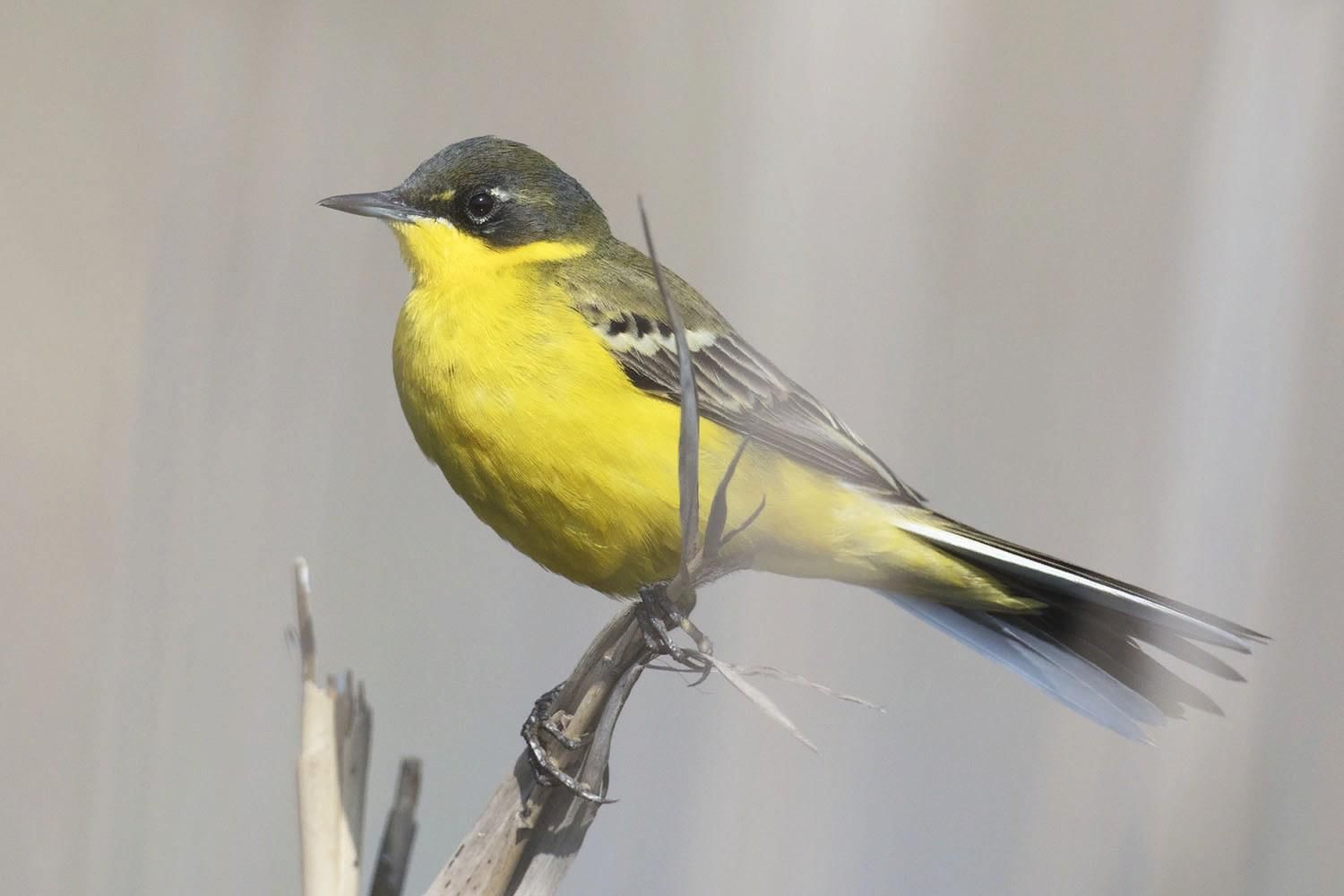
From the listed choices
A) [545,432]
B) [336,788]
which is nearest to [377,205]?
[545,432]

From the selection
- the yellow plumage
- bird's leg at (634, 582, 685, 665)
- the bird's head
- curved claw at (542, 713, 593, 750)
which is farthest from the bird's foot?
the bird's head

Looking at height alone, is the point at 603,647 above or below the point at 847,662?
above

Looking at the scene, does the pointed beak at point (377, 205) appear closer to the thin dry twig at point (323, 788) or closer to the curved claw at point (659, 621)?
the thin dry twig at point (323, 788)

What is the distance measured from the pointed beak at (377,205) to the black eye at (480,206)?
71 mm

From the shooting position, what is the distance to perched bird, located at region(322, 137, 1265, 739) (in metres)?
1.31

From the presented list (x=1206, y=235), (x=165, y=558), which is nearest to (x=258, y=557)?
(x=165, y=558)

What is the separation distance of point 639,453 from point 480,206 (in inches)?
19.4

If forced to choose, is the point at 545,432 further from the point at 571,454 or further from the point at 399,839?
the point at 399,839

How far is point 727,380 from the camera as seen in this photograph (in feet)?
4.93

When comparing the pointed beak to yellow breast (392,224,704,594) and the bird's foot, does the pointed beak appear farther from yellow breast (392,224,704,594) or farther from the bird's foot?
the bird's foot

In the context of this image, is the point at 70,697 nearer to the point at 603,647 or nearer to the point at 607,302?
the point at 607,302

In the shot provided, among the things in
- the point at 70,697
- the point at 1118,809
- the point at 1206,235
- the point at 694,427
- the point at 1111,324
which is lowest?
the point at 70,697

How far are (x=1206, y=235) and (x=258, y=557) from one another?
4.81 feet

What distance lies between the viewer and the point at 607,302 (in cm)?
154
